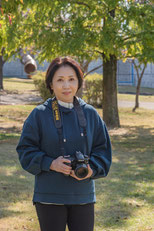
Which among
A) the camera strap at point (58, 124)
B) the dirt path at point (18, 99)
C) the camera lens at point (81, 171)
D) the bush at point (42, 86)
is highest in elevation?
the camera strap at point (58, 124)

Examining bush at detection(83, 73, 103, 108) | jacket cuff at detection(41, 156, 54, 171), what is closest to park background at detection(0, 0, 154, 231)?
Result: bush at detection(83, 73, 103, 108)

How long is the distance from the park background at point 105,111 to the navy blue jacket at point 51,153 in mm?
2035

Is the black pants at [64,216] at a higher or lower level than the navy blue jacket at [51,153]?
lower

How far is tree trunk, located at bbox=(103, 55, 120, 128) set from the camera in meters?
12.2

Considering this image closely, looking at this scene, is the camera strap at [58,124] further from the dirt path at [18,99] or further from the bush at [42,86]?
the dirt path at [18,99]

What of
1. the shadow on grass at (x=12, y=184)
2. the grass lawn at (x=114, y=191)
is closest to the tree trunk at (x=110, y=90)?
the grass lawn at (x=114, y=191)

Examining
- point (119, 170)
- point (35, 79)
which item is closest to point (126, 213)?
point (119, 170)

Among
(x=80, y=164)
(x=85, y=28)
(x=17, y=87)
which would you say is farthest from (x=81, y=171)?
(x=17, y=87)

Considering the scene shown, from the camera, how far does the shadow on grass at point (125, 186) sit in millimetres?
4688

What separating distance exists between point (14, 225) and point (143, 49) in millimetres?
6998

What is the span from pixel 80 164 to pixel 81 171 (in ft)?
Answer: 0.12

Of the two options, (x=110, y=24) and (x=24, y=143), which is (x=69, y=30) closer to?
(x=110, y=24)

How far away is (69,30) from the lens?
10383 millimetres

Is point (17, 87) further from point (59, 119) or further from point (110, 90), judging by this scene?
point (59, 119)
